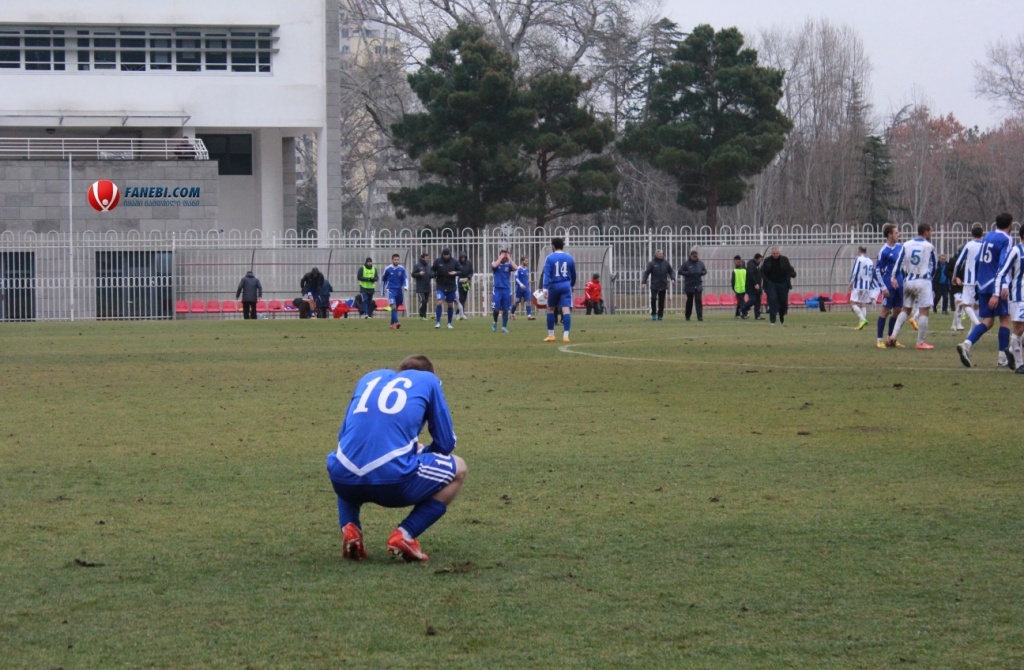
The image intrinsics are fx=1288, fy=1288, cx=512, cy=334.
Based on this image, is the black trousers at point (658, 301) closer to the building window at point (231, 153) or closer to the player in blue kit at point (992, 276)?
the player in blue kit at point (992, 276)

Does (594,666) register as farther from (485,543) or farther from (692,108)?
(692,108)

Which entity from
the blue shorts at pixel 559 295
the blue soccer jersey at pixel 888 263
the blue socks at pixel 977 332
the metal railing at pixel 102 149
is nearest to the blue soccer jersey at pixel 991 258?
the blue socks at pixel 977 332

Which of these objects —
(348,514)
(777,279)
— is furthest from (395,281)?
(348,514)

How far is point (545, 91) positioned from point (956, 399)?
4412 centimetres

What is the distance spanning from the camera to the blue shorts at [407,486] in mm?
6105

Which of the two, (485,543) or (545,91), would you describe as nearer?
(485,543)

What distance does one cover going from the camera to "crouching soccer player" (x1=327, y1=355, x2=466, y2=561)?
607 centimetres

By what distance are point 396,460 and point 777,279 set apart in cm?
2484

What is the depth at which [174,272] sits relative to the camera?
132ft

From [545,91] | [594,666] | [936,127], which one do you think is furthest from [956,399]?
[936,127]

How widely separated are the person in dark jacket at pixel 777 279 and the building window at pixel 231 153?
32301mm

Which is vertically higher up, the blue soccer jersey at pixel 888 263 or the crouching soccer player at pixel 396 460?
the blue soccer jersey at pixel 888 263

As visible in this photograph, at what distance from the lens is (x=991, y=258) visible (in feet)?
50.7

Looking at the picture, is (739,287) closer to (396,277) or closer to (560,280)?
(396,277)
